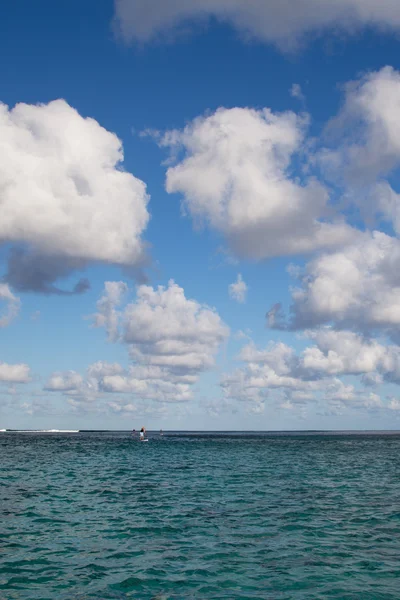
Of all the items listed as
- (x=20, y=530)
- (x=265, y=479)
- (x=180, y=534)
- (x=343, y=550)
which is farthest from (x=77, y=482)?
(x=343, y=550)

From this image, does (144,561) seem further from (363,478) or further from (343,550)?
(363,478)

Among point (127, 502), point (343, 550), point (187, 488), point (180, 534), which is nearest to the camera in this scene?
point (343, 550)

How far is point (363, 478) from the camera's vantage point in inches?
2105

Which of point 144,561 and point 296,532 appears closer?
point 144,561

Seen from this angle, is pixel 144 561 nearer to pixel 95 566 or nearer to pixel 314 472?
pixel 95 566

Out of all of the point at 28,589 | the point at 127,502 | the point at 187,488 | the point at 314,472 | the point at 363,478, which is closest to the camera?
the point at 28,589

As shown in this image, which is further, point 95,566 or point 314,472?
point 314,472

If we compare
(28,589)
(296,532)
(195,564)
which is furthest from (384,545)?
(28,589)

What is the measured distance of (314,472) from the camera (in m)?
58.7

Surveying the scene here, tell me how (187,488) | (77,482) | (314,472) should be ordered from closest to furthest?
(187,488) < (77,482) < (314,472)

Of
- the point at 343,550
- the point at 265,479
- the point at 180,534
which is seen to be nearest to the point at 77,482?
the point at 265,479

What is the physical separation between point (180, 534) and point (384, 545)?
10131mm

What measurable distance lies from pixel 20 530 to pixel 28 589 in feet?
33.9

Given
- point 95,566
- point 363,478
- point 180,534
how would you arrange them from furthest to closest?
1. point 363,478
2. point 180,534
3. point 95,566
